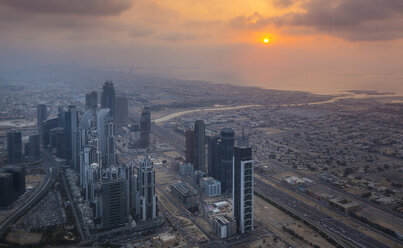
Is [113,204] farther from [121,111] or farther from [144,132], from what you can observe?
[121,111]

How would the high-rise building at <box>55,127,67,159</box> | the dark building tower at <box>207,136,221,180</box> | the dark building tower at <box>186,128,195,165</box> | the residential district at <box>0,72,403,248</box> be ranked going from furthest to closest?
the high-rise building at <box>55,127,67,159</box> → the dark building tower at <box>186,128,195,165</box> → the dark building tower at <box>207,136,221,180</box> → the residential district at <box>0,72,403,248</box>

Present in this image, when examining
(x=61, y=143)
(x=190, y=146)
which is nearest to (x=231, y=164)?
(x=190, y=146)

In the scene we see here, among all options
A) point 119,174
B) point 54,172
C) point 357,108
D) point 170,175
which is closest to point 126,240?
point 119,174

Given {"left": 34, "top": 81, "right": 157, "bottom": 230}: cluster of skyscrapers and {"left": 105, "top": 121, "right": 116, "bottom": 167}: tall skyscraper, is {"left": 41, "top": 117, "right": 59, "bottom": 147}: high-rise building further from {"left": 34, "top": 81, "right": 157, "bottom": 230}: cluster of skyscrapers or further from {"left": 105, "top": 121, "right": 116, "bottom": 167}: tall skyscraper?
{"left": 105, "top": 121, "right": 116, "bottom": 167}: tall skyscraper

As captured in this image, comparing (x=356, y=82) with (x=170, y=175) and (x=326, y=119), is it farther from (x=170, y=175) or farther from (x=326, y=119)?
(x=170, y=175)

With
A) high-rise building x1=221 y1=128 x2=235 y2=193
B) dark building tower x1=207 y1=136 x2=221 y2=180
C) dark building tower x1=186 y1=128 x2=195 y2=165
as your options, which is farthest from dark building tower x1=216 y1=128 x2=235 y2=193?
dark building tower x1=186 y1=128 x2=195 y2=165

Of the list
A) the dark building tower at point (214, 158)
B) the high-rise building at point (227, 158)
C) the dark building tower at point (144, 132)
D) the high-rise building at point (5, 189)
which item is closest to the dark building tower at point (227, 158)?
the high-rise building at point (227, 158)

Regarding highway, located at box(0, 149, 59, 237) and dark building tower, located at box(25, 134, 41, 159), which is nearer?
highway, located at box(0, 149, 59, 237)

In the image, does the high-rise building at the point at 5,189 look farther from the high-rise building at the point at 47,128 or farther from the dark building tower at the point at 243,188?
the high-rise building at the point at 47,128
